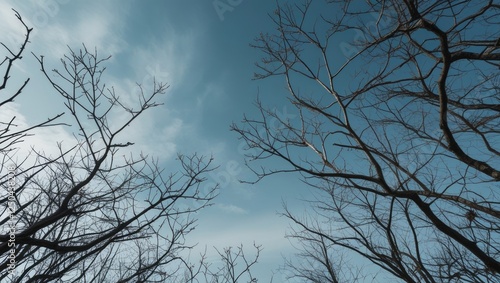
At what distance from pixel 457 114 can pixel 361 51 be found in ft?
5.85

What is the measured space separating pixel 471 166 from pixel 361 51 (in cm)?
189

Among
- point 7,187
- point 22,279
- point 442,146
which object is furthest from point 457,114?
point 22,279

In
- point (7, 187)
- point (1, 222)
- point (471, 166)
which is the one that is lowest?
point (1, 222)

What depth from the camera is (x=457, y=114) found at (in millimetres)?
4105

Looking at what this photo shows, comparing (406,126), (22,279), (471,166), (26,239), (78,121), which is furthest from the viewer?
(406,126)

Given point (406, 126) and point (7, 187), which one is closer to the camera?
point (7, 187)

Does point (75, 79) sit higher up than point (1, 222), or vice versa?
point (75, 79)

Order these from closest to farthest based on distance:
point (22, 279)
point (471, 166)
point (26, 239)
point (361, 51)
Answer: point (26, 239)
point (471, 166)
point (361, 51)
point (22, 279)

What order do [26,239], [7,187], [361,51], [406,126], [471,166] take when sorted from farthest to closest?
[406,126]
[361,51]
[471,166]
[7,187]
[26,239]

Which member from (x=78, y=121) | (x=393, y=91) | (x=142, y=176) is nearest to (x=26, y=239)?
(x=78, y=121)

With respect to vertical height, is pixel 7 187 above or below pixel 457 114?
below

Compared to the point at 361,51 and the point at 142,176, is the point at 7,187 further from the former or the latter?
the point at 361,51

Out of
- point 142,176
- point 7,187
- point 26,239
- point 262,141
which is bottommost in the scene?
point 26,239

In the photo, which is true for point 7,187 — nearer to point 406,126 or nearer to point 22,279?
point 22,279
